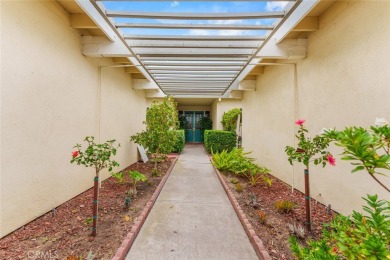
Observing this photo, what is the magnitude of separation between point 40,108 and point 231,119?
9.96 meters

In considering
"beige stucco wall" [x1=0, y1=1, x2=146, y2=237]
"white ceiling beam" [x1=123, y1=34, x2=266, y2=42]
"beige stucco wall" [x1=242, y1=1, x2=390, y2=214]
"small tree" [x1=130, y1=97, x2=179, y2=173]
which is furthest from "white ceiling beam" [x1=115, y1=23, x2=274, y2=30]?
"small tree" [x1=130, y1=97, x2=179, y2=173]

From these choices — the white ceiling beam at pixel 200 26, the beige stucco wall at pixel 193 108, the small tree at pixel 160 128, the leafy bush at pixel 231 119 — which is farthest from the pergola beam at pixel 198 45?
the beige stucco wall at pixel 193 108

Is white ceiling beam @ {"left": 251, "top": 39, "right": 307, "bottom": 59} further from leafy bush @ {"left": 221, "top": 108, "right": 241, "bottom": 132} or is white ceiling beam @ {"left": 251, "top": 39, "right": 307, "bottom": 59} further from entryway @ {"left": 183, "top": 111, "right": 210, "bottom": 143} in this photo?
entryway @ {"left": 183, "top": 111, "right": 210, "bottom": 143}

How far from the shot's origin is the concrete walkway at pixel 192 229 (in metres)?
2.64

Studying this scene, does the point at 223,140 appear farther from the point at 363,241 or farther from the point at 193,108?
the point at 363,241

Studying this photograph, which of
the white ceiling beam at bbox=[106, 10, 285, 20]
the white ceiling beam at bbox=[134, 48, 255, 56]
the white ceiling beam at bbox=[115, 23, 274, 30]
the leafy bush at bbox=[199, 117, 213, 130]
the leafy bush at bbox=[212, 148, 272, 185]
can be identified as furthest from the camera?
the leafy bush at bbox=[199, 117, 213, 130]

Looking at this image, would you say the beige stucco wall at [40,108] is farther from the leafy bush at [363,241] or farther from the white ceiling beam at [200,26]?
the leafy bush at [363,241]

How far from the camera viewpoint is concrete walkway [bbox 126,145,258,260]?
2641 mm

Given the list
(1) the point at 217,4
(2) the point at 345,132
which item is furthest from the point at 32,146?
(2) the point at 345,132

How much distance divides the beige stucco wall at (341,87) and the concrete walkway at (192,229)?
198 cm

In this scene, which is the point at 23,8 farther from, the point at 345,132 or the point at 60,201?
the point at 345,132

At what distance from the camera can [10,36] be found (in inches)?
106

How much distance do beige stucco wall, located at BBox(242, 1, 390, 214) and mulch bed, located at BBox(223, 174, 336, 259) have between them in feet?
1.09

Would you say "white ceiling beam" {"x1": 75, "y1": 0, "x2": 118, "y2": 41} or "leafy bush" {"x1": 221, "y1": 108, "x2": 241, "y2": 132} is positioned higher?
"white ceiling beam" {"x1": 75, "y1": 0, "x2": 118, "y2": 41}
